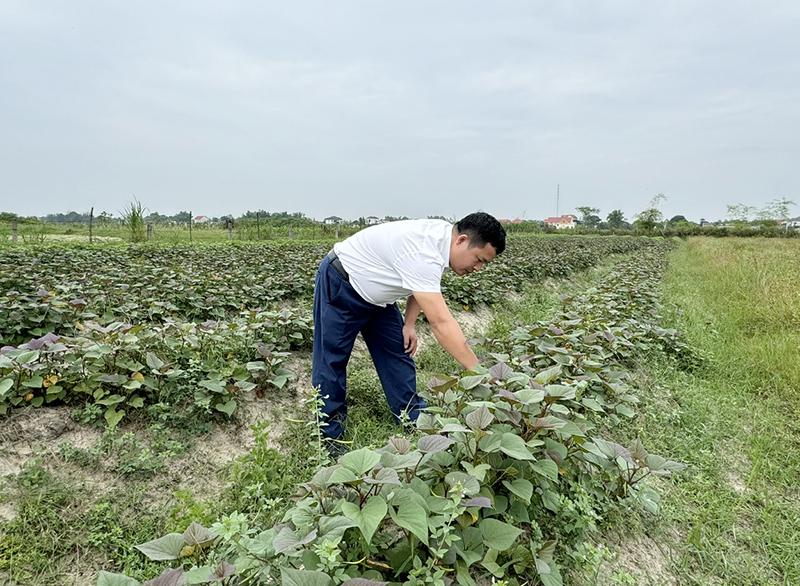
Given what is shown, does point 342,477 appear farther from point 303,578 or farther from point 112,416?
point 112,416

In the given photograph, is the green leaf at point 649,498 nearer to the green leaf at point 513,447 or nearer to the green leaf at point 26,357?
the green leaf at point 513,447

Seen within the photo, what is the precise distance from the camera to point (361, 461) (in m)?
1.19

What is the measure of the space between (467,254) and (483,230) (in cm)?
14

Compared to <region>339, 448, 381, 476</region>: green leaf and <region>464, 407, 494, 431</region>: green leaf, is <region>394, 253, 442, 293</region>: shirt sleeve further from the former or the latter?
<region>339, 448, 381, 476</region>: green leaf

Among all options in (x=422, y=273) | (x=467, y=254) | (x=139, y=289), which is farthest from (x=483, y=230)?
(x=139, y=289)

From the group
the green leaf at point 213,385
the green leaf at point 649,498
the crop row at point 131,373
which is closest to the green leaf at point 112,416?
the crop row at point 131,373

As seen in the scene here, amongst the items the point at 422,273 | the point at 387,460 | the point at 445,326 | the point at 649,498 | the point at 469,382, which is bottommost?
the point at 649,498

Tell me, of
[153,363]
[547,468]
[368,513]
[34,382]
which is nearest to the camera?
[368,513]

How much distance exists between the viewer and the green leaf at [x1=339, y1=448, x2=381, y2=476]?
1160mm

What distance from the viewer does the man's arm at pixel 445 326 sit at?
2.07m

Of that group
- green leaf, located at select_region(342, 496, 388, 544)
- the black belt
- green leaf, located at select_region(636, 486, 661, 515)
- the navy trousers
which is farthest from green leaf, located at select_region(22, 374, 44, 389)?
green leaf, located at select_region(636, 486, 661, 515)

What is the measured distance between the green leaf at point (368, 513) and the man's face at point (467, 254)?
1374 millimetres

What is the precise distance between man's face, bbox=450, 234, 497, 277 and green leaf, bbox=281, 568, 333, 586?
5.23ft

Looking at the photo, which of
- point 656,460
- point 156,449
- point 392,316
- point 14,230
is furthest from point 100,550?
point 14,230
